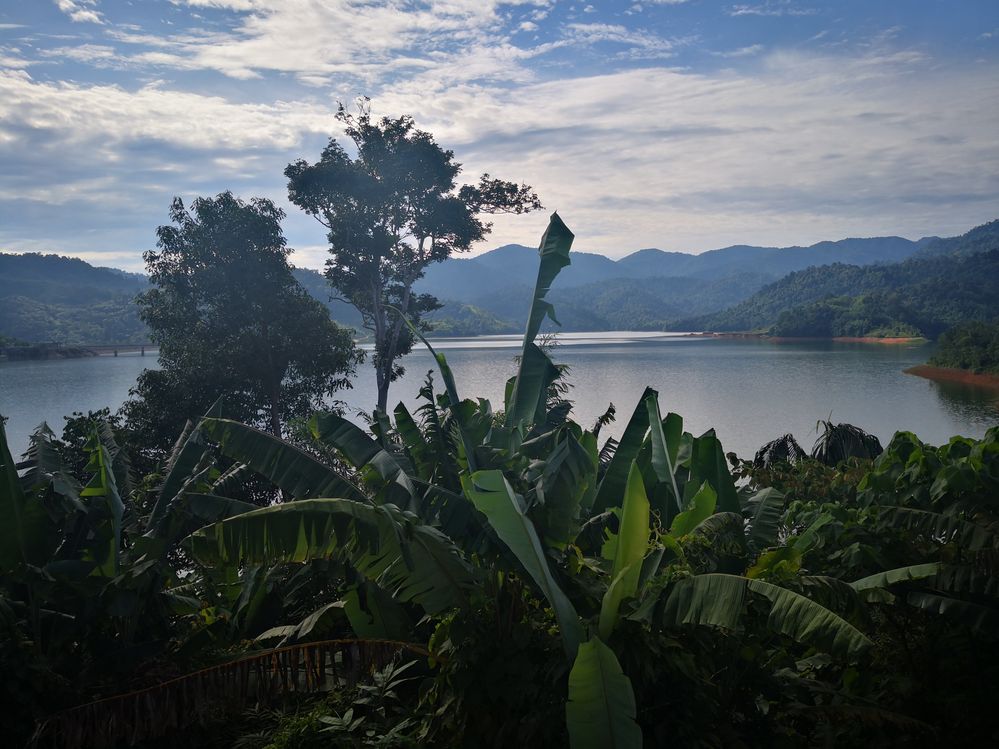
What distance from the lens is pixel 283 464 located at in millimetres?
4832

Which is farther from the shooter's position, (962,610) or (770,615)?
(962,610)

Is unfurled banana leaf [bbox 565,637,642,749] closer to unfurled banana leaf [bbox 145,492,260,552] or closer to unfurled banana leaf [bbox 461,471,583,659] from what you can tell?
unfurled banana leaf [bbox 461,471,583,659]

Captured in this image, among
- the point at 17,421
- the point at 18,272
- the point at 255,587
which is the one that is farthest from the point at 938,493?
the point at 18,272

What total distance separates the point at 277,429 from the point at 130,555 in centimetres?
1186

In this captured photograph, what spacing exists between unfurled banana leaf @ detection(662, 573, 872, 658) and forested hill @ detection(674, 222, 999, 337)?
77637mm

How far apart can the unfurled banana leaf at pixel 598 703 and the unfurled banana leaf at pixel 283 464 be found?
219 cm

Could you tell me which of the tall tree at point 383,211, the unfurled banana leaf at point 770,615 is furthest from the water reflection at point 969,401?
the unfurled banana leaf at point 770,615

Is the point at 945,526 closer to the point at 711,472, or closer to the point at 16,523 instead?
the point at 711,472

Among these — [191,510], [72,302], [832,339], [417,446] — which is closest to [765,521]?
[417,446]

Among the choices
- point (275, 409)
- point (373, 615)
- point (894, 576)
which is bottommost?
point (373, 615)

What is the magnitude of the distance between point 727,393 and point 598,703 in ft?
105

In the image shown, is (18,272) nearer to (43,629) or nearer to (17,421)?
(17,421)

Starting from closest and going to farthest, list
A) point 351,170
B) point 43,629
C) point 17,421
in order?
point 43,629, point 351,170, point 17,421

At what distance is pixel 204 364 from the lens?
15602 mm
